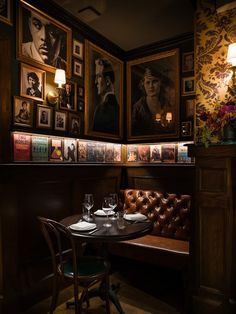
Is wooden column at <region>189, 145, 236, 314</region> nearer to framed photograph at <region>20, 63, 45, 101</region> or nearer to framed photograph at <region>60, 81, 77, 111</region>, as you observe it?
framed photograph at <region>60, 81, 77, 111</region>

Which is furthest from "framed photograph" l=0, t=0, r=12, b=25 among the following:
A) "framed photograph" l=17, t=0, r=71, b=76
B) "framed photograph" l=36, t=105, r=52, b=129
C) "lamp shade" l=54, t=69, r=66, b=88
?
"framed photograph" l=36, t=105, r=52, b=129

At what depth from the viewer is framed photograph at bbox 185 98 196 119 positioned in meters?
3.88

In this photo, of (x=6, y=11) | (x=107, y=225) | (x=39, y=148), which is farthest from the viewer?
(x=39, y=148)

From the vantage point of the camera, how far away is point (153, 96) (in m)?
4.26

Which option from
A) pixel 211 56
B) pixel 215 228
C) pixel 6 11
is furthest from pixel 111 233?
pixel 6 11

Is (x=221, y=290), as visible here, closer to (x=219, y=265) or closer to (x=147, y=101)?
(x=219, y=265)

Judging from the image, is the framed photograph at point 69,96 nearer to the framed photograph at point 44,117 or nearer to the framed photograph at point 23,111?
the framed photograph at point 44,117

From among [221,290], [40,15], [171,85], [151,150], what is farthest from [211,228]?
[40,15]

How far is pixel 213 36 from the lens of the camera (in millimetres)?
2898

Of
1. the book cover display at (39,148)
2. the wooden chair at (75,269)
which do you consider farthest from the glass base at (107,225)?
the book cover display at (39,148)

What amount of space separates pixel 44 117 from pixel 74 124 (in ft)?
1.74

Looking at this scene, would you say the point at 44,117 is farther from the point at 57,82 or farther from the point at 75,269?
the point at 75,269

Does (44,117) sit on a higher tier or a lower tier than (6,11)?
lower

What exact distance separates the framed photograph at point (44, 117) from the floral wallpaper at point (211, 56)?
5.95 ft
